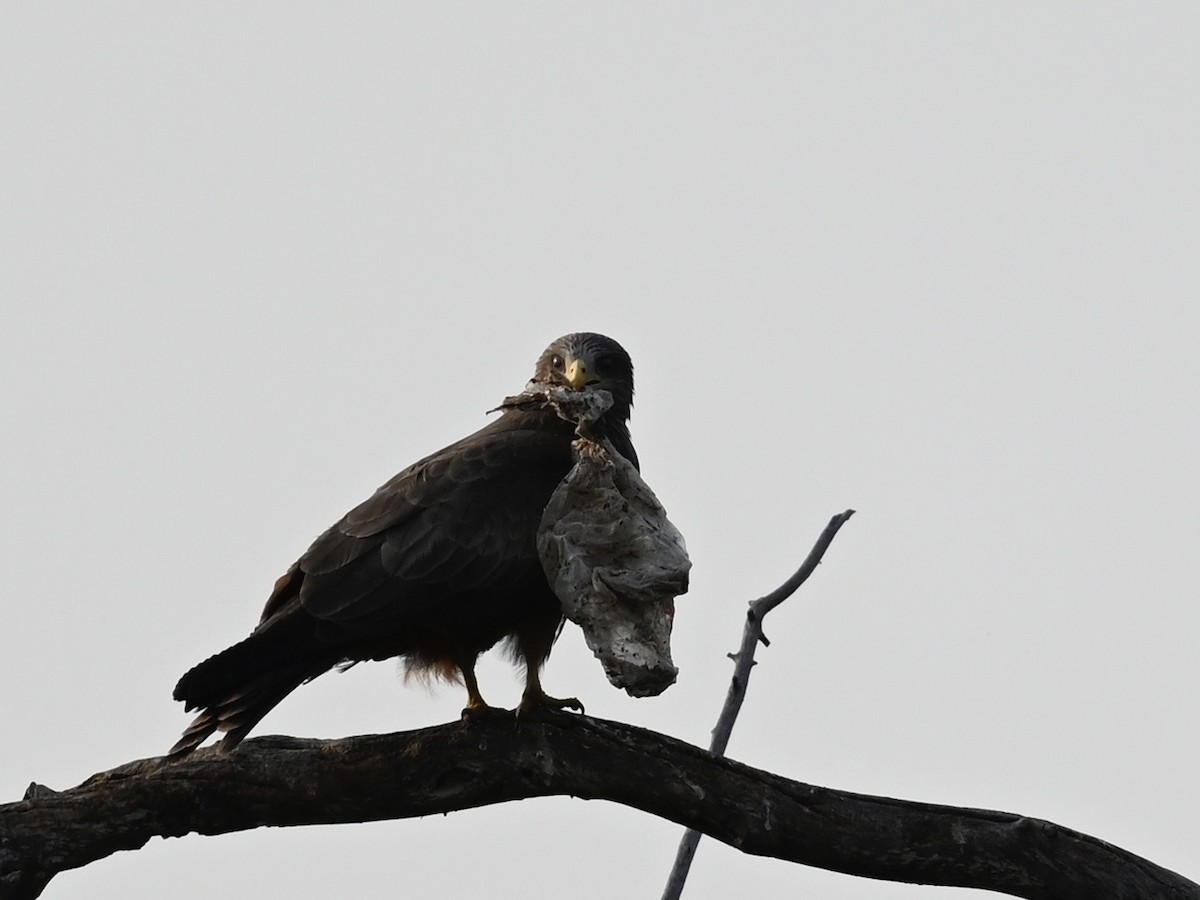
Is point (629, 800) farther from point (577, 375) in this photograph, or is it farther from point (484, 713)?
point (577, 375)

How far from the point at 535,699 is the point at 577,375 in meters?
1.69

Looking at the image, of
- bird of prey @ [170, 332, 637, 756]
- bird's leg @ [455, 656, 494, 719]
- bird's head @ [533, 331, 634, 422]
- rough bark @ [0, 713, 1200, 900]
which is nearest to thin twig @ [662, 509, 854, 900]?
rough bark @ [0, 713, 1200, 900]

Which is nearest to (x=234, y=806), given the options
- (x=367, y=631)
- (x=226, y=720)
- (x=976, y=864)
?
(x=226, y=720)

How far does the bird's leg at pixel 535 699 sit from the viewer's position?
5.14 meters

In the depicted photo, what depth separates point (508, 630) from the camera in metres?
5.55

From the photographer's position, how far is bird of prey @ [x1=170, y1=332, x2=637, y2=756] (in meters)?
5.16

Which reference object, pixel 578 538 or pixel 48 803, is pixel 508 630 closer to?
pixel 578 538

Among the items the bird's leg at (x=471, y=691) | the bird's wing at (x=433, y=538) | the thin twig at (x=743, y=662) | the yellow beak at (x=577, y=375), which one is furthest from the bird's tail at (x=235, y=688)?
the yellow beak at (x=577, y=375)

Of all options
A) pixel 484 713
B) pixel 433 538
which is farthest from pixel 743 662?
pixel 433 538

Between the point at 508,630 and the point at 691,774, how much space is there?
0.92 metres

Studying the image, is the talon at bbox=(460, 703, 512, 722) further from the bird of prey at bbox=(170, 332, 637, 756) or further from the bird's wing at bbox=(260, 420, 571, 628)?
the bird's wing at bbox=(260, 420, 571, 628)

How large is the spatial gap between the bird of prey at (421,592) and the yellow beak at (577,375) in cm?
59

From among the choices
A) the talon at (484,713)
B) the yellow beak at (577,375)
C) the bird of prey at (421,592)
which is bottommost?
the talon at (484,713)

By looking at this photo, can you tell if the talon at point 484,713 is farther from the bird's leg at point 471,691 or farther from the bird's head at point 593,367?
the bird's head at point 593,367
